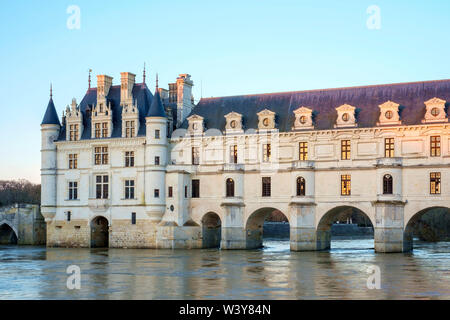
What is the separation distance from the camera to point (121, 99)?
58781 millimetres

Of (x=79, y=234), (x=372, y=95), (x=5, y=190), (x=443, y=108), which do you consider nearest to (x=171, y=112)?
(x=79, y=234)

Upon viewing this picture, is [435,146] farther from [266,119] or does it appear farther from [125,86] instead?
[125,86]

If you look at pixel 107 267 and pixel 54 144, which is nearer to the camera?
pixel 107 267

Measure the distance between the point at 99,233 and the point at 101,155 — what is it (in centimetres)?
664

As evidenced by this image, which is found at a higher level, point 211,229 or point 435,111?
point 435,111

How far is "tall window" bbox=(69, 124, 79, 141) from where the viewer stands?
194 feet

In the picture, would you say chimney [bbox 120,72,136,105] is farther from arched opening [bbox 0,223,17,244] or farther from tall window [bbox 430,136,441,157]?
tall window [bbox 430,136,441,157]

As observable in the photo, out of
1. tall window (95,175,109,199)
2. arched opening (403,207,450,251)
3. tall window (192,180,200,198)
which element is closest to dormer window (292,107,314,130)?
tall window (192,180,200,198)

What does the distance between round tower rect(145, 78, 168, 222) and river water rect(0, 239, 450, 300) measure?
22.2ft

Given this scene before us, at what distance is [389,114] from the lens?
161ft

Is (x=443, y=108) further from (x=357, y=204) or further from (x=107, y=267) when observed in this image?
(x=107, y=267)

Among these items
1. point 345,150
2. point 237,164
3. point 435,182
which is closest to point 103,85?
point 237,164

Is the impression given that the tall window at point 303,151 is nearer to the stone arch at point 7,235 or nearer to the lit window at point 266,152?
the lit window at point 266,152
